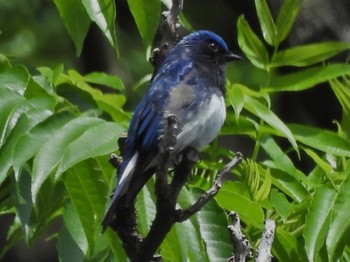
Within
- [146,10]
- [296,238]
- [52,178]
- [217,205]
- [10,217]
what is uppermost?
[146,10]

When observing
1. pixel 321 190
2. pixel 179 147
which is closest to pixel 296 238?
pixel 321 190

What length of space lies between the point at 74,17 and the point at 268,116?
78 cm

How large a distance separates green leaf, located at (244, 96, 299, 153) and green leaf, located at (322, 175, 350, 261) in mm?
278

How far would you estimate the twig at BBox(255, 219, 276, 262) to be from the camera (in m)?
3.55

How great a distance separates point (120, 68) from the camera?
31.6ft

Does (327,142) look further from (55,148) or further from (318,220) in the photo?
(55,148)

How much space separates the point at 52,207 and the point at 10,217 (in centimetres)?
487

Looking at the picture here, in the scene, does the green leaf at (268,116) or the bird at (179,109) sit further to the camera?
the green leaf at (268,116)

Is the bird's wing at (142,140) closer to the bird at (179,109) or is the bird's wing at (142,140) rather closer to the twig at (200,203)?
the bird at (179,109)

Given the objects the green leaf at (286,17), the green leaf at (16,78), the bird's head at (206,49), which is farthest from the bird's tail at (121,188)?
the bird's head at (206,49)

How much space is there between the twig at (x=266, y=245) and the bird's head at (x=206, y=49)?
4.07ft

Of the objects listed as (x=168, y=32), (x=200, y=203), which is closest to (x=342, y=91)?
(x=168, y=32)

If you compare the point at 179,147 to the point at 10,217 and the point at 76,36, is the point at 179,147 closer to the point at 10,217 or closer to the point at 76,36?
the point at 76,36

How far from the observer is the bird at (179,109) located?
374 cm
